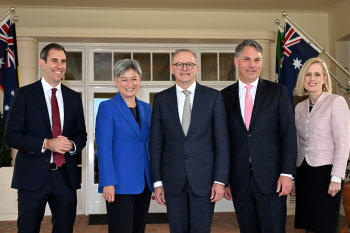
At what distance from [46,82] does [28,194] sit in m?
0.79

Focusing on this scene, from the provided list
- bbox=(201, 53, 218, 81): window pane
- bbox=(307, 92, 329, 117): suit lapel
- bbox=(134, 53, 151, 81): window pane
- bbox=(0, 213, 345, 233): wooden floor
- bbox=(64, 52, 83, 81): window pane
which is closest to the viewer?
bbox=(307, 92, 329, 117): suit lapel

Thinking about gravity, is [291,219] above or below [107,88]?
below

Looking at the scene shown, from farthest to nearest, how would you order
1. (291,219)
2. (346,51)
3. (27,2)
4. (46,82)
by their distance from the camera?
1. (346,51)
2. (27,2)
3. (291,219)
4. (46,82)

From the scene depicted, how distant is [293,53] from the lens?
6.16 meters

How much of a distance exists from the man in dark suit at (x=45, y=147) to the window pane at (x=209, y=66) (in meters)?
4.43

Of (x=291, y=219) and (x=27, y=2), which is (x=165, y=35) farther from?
(x=291, y=219)

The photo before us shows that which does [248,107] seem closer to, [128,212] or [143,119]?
[143,119]

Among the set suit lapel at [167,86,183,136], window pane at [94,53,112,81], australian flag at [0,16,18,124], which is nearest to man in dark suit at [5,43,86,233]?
suit lapel at [167,86,183,136]

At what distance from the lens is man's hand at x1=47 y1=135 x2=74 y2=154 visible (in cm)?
267

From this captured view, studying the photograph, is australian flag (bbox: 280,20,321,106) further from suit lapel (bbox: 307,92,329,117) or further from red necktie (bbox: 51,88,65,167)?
red necktie (bbox: 51,88,65,167)

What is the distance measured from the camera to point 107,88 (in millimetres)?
6941

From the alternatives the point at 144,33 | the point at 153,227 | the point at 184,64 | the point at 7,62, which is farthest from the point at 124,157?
the point at 144,33

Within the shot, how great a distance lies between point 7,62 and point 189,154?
4401 millimetres

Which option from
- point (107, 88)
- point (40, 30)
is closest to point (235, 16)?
point (107, 88)
